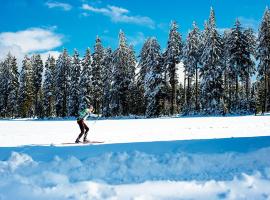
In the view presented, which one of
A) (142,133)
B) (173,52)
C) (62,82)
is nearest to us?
Answer: (142,133)

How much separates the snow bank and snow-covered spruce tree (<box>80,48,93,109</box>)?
6237cm

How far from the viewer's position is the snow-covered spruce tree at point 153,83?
60.6m

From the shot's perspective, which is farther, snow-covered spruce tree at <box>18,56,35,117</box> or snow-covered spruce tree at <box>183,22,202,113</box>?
snow-covered spruce tree at <box>18,56,35,117</box>

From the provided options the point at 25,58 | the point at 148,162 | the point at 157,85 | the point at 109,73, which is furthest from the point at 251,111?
the point at 25,58

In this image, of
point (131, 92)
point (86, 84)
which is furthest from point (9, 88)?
point (131, 92)

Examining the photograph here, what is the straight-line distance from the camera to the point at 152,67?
6269 cm

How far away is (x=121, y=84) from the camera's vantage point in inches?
2766

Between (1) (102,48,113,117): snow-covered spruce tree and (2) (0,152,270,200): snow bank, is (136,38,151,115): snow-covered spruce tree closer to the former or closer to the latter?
(1) (102,48,113,117): snow-covered spruce tree

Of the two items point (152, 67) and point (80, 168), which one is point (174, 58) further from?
point (80, 168)

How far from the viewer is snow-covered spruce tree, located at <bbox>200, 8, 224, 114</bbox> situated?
56.6m

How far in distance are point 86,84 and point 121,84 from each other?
26.1 ft

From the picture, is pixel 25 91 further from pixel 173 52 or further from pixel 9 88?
pixel 173 52

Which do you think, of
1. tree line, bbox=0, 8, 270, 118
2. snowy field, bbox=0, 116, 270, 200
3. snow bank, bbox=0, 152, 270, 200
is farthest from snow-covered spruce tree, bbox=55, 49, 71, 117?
snow bank, bbox=0, 152, 270, 200

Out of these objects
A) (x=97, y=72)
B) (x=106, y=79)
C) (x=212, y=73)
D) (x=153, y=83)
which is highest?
(x=97, y=72)
